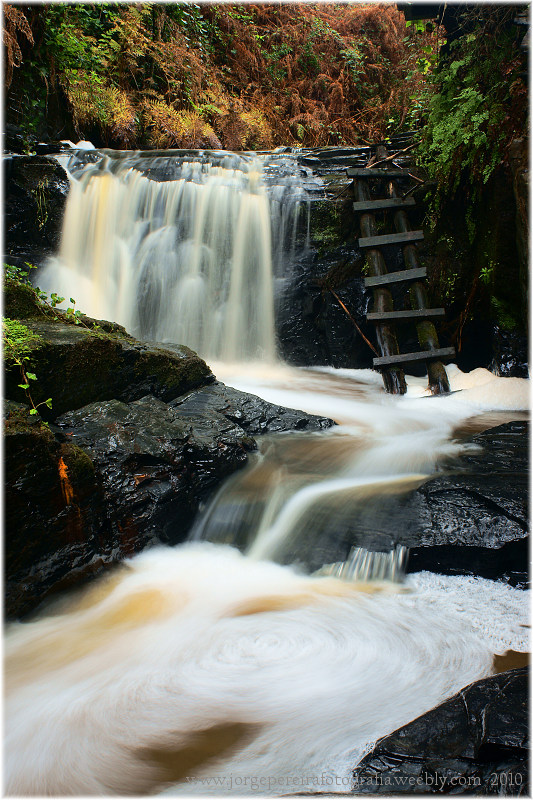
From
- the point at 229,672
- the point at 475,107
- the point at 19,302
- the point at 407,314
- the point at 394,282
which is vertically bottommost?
the point at 229,672

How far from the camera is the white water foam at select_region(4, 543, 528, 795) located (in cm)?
196

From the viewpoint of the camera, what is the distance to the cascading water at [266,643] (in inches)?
78.0

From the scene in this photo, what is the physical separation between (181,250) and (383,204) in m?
2.97

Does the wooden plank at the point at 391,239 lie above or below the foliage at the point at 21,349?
above

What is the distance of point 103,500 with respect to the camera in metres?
3.35

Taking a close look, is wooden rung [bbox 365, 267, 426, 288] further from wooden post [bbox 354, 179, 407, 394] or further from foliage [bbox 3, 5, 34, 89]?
foliage [bbox 3, 5, 34, 89]

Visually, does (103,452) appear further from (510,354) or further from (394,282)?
(510,354)

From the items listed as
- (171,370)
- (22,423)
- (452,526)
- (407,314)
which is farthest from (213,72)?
(452,526)

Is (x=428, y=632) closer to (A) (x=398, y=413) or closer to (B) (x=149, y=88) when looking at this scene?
(A) (x=398, y=413)

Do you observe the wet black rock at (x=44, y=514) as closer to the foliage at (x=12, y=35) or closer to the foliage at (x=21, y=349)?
the foliage at (x=21, y=349)

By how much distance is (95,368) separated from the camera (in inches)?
161

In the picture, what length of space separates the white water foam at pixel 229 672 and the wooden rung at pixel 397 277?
4.73m

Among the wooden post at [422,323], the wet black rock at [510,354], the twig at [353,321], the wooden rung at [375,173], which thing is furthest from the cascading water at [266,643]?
the wooden rung at [375,173]

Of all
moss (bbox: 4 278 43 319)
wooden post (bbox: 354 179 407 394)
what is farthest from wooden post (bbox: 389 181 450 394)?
moss (bbox: 4 278 43 319)
